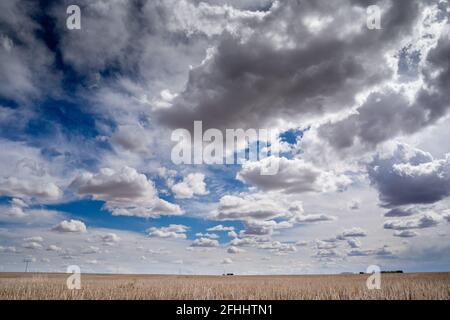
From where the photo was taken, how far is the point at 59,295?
64.7 feet
